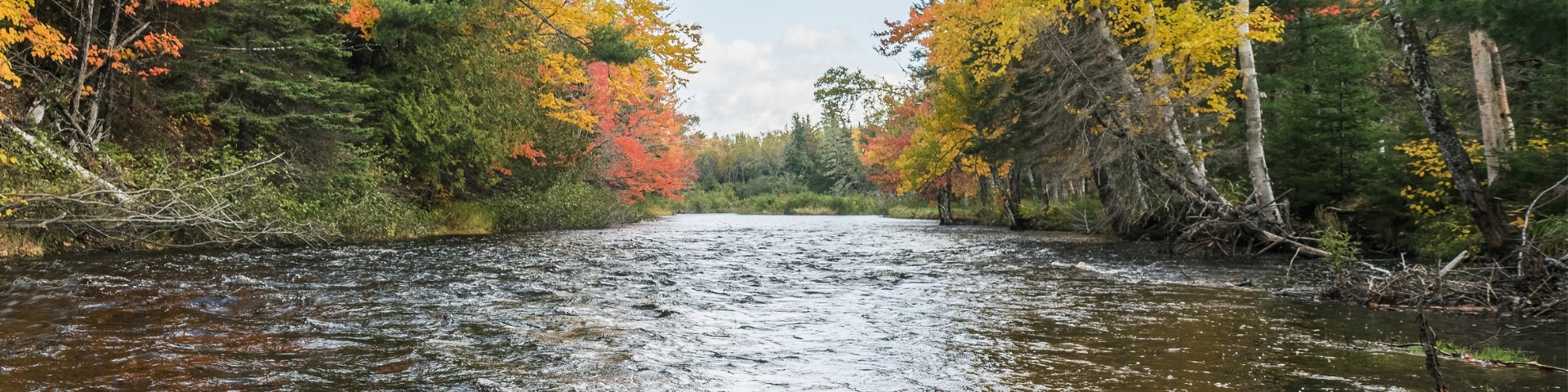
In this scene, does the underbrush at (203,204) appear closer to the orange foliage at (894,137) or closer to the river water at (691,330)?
the river water at (691,330)

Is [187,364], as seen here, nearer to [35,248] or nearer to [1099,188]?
[35,248]

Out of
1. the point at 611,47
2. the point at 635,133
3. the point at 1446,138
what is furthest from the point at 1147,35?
the point at 635,133

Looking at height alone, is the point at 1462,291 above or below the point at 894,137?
below

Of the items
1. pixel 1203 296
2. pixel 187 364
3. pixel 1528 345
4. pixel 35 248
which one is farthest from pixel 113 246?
pixel 1528 345

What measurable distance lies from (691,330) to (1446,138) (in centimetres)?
973

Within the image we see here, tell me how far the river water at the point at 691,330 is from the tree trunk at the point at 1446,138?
6.44ft

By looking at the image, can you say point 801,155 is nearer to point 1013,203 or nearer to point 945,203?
point 945,203

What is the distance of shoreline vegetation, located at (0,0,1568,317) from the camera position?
11680 mm

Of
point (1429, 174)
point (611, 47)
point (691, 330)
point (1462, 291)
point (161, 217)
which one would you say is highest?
point (611, 47)

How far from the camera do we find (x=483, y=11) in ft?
67.8

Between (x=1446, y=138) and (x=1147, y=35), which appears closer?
→ (x=1446, y=138)

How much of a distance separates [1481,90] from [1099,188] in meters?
10.4

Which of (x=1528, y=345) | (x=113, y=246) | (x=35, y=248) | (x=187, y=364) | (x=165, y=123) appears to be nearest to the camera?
(x=187, y=364)

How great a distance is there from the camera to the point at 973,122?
27.9 m
